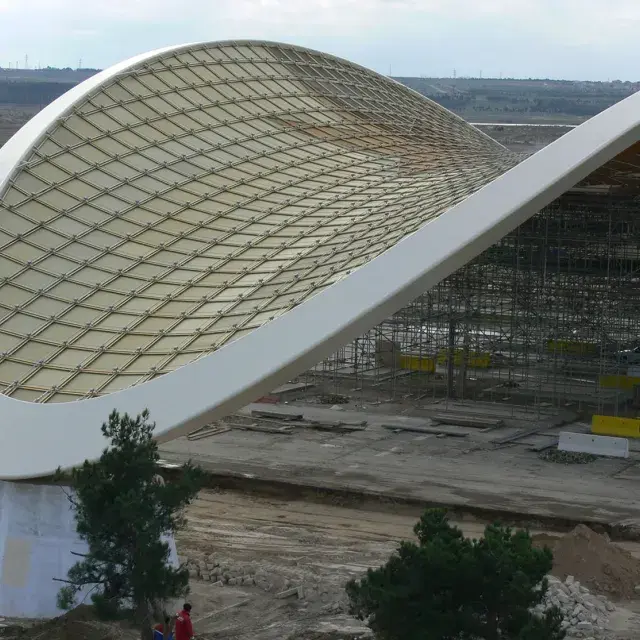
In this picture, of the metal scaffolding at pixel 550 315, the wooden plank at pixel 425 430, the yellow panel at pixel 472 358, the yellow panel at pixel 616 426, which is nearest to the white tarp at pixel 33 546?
the wooden plank at pixel 425 430

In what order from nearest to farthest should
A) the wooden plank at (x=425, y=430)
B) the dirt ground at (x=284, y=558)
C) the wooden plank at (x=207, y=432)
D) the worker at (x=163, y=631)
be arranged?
the worker at (x=163, y=631)
the dirt ground at (x=284, y=558)
the wooden plank at (x=207, y=432)
the wooden plank at (x=425, y=430)

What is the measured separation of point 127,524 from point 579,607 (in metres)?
8.23

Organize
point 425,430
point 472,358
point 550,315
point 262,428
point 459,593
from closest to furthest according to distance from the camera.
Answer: point 459,593, point 425,430, point 262,428, point 550,315, point 472,358

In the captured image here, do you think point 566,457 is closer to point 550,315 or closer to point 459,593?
point 550,315

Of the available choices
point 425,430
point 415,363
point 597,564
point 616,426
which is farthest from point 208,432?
point 597,564

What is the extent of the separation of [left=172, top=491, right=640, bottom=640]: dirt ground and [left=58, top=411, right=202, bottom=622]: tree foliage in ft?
12.3

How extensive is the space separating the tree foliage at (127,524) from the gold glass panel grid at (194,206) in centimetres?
472

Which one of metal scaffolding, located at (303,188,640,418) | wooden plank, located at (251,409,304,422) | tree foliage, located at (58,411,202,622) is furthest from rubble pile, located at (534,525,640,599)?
wooden plank, located at (251,409,304,422)

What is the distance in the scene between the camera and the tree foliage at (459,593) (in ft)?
51.5

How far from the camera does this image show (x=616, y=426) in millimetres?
38031

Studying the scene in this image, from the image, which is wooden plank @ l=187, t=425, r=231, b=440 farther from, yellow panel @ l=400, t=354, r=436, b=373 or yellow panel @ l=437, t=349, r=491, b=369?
yellow panel @ l=400, t=354, r=436, b=373

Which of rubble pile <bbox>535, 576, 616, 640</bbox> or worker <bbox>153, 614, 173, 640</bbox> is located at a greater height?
worker <bbox>153, 614, 173, 640</bbox>

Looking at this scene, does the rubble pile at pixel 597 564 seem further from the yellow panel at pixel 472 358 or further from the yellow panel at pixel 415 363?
the yellow panel at pixel 415 363

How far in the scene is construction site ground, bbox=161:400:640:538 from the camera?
30797 millimetres
